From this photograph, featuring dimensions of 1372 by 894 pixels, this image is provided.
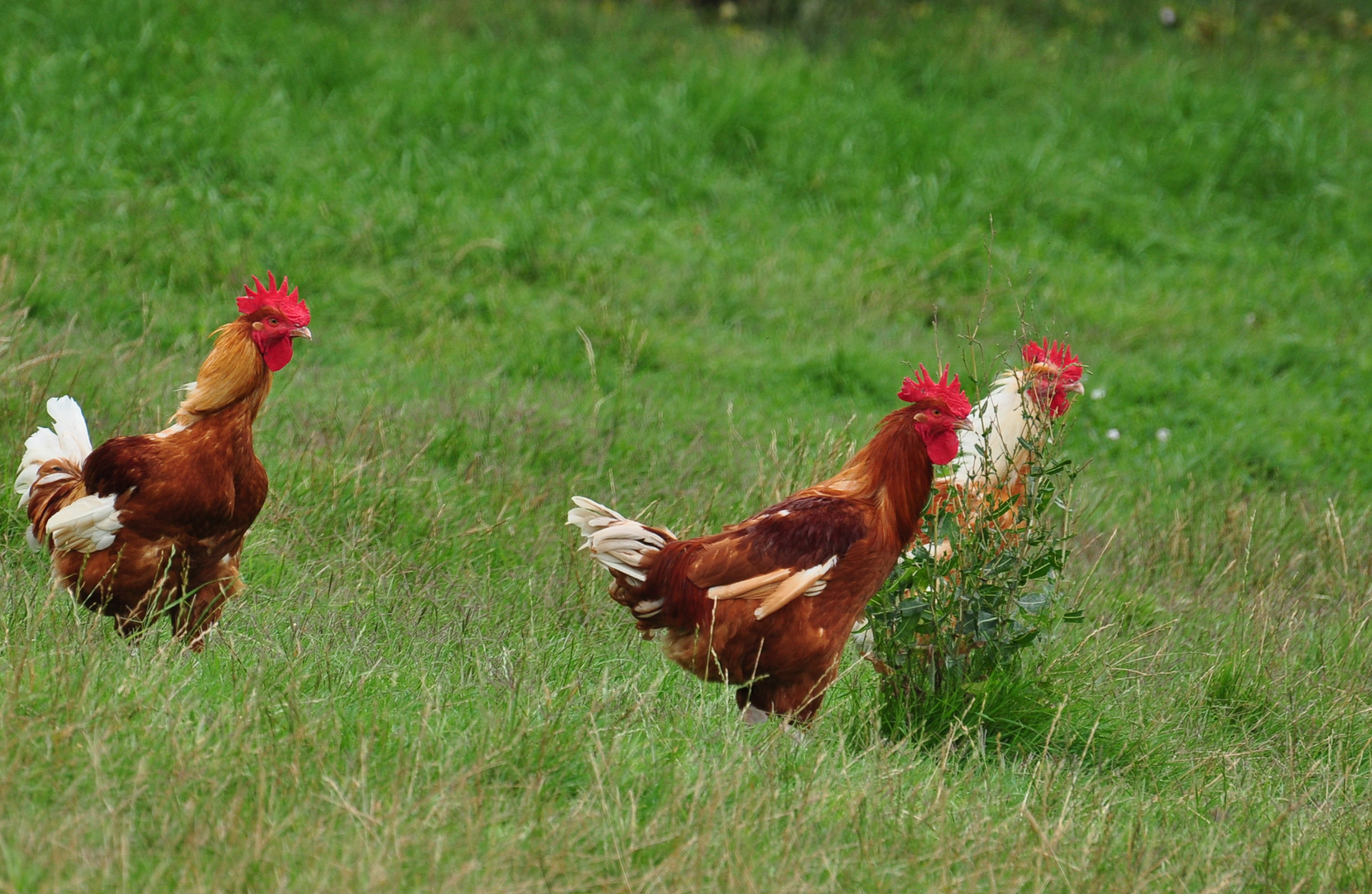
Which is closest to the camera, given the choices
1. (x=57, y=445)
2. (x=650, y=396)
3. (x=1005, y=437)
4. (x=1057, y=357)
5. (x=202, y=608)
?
(x=202, y=608)

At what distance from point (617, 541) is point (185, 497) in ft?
4.44

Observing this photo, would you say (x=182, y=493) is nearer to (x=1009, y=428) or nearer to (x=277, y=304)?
(x=277, y=304)

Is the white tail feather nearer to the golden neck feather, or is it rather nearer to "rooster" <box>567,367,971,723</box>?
the golden neck feather

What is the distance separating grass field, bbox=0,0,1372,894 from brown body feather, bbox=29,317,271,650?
0.55 feet

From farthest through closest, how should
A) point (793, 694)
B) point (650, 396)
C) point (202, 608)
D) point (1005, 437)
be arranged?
point (650, 396), point (1005, 437), point (202, 608), point (793, 694)

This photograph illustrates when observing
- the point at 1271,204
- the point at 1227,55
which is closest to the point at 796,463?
A: the point at 1271,204

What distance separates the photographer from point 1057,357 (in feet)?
16.9

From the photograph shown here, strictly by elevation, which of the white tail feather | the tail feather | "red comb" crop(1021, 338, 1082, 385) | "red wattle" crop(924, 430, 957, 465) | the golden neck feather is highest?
"red comb" crop(1021, 338, 1082, 385)

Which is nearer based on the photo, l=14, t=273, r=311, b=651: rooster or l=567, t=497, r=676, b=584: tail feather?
l=14, t=273, r=311, b=651: rooster

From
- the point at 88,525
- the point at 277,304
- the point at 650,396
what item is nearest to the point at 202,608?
the point at 88,525

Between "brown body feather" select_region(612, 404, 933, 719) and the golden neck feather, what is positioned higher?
the golden neck feather

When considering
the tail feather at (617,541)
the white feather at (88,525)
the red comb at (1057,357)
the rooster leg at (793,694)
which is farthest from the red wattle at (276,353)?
the red comb at (1057,357)

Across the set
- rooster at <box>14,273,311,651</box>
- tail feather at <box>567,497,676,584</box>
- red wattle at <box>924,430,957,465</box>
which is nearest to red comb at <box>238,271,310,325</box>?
rooster at <box>14,273,311,651</box>

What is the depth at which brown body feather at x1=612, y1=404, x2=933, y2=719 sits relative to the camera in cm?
418
